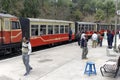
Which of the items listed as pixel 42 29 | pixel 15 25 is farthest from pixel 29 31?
pixel 42 29

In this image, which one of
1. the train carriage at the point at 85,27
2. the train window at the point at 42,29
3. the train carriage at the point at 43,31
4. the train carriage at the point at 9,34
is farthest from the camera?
the train carriage at the point at 85,27

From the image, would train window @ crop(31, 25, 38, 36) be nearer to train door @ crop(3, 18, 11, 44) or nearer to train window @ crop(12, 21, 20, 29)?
train window @ crop(12, 21, 20, 29)

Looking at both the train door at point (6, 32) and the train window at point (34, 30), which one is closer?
the train door at point (6, 32)

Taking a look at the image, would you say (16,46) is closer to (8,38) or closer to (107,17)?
(8,38)

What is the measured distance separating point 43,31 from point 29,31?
300 cm

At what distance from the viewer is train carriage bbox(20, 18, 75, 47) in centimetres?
2170

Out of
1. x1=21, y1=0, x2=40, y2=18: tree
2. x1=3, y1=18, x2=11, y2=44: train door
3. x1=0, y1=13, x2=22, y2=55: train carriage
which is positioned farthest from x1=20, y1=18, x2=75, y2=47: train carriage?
x1=21, y1=0, x2=40, y2=18: tree

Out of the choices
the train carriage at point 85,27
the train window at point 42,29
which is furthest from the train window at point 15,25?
the train carriage at point 85,27

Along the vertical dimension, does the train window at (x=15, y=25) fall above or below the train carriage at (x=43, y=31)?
above

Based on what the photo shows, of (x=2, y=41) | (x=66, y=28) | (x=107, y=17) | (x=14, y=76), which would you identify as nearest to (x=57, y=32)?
(x=66, y=28)

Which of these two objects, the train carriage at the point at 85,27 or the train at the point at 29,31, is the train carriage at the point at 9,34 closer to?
the train at the point at 29,31

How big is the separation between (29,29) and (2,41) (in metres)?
4.39

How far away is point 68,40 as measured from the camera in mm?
32406

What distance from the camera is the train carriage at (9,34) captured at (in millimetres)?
17656
